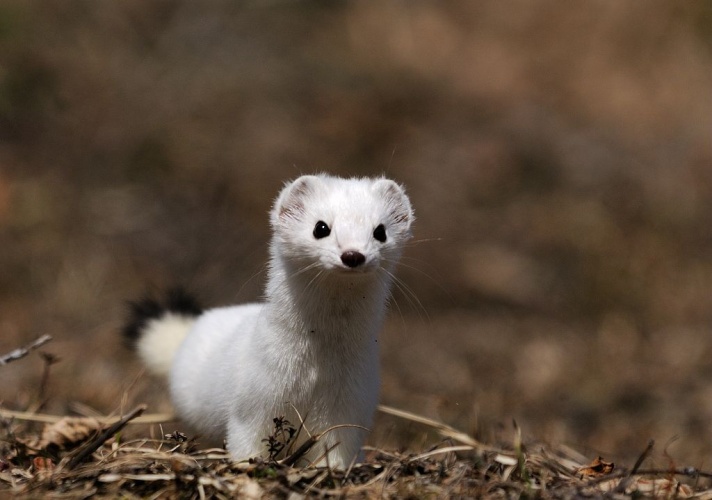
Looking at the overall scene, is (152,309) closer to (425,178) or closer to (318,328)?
(318,328)

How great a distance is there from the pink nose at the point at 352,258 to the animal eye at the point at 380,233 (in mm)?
257

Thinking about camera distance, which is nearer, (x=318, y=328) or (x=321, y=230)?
(x=321, y=230)

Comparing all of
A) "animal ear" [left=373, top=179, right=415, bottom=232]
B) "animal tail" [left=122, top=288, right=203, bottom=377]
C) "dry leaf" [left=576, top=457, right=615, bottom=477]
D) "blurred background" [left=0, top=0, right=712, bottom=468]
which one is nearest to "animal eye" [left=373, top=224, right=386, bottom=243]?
"animal ear" [left=373, top=179, right=415, bottom=232]

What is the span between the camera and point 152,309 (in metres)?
4.81

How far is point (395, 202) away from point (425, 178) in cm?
655

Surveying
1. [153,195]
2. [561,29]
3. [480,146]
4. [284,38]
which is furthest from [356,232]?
[561,29]

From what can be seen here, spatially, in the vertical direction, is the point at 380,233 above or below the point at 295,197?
below

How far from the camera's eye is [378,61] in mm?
11477

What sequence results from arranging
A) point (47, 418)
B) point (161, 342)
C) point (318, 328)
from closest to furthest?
point (318, 328) < point (47, 418) < point (161, 342)

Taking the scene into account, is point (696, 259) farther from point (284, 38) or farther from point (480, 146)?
point (284, 38)

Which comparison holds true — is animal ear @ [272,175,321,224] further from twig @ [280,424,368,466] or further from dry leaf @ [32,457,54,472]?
dry leaf @ [32,457,54,472]

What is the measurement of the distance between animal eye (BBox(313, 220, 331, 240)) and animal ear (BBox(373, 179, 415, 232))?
285 mm

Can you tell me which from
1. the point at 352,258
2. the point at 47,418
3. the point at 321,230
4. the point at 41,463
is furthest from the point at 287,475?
the point at 47,418

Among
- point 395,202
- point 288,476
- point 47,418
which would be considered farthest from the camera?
point 47,418
